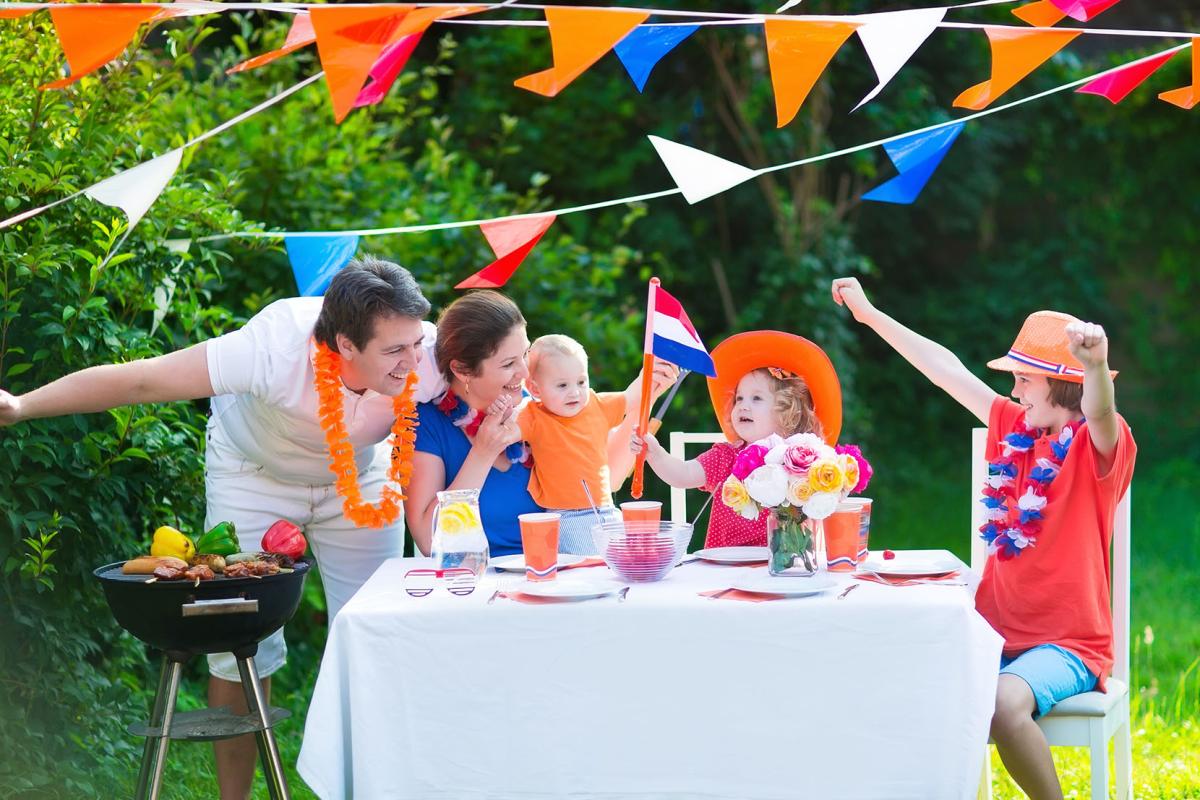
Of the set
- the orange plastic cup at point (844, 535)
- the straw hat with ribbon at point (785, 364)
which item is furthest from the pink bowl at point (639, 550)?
the straw hat with ribbon at point (785, 364)

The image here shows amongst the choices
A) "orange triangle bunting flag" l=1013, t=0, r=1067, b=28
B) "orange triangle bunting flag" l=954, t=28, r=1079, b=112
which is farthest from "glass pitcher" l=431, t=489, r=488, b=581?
"orange triangle bunting flag" l=1013, t=0, r=1067, b=28

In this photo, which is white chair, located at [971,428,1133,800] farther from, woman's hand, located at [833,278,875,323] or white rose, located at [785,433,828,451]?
white rose, located at [785,433,828,451]

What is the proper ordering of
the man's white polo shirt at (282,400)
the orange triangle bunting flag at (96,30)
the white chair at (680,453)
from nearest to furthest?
1. the orange triangle bunting flag at (96,30)
2. the man's white polo shirt at (282,400)
3. the white chair at (680,453)

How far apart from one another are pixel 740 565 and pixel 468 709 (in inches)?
27.1

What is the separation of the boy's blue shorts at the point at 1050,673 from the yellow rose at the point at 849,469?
0.53 metres

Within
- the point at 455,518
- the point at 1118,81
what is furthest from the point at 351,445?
the point at 1118,81

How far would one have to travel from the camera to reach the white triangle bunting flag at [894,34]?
271 cm

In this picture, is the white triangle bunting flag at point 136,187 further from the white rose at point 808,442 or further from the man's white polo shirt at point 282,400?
the white rose at point 808,442

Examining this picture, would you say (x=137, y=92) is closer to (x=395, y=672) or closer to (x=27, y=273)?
(x=27, y=273)

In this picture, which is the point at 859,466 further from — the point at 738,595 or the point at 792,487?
the point at 738,595

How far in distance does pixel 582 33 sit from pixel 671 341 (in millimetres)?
631

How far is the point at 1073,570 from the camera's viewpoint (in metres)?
2.89

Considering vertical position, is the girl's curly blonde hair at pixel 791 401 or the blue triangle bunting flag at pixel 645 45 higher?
the blue triangle bunting flag at pixel 645 45

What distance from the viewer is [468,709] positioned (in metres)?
2.49
